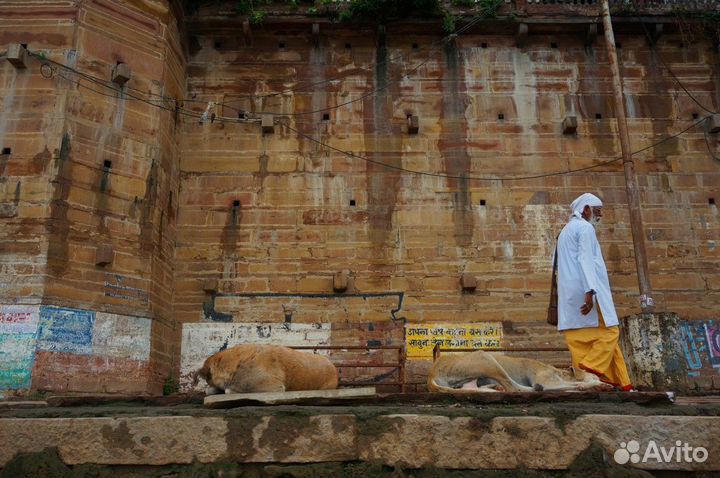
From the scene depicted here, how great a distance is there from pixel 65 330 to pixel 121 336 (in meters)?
0.89

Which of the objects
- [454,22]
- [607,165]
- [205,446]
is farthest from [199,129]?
[205,446]

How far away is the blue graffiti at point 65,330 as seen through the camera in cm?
955

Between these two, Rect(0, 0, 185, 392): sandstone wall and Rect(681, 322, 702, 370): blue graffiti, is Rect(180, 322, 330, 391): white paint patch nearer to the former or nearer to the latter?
Rect(0, 0, 185, 392): sandstone wall

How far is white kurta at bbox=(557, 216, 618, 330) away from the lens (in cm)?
612

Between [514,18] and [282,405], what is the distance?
11.5 meters

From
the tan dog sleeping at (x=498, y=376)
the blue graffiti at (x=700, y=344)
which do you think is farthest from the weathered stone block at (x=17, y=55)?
the blue graffiti at (x=700, y=344)

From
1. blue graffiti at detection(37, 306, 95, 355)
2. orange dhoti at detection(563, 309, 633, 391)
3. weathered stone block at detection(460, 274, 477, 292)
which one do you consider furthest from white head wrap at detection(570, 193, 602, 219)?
blue graffiti at detection(37, 306, 95, 355)

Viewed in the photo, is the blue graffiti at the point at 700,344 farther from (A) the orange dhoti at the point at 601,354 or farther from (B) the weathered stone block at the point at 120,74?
(B) the weathered stone block at the point at 120,74

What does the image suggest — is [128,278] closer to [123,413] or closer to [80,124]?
[80,124]

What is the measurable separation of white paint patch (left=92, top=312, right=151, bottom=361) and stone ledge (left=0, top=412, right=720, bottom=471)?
21.6ft

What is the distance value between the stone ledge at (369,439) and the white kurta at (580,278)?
2417mm

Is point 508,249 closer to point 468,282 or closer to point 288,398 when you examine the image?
point 468,282

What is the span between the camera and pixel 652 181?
12977 millimetres

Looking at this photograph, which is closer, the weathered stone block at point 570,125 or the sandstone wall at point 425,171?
the sandstone wall at point 425,171
